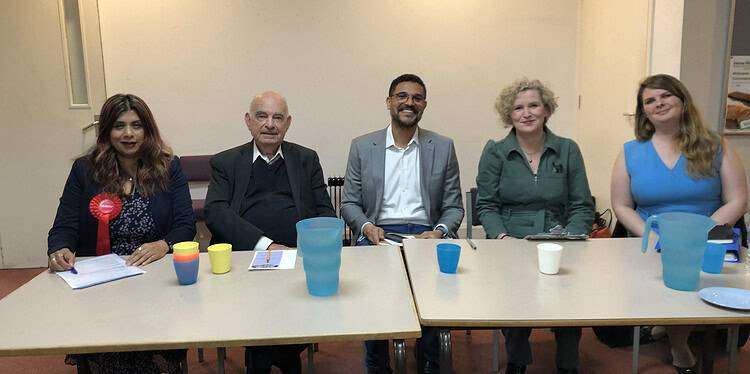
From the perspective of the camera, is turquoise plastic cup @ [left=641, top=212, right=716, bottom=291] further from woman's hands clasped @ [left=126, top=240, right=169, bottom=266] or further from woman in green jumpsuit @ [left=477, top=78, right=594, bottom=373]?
woman's hands clasped @ [left=126, top=240, right=169, bottom=266]

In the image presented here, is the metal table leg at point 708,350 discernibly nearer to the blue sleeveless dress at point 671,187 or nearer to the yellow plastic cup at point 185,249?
the blue sleeveless dress at point 671,187

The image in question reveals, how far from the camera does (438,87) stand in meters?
4.25

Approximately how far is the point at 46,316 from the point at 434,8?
3.59 meters

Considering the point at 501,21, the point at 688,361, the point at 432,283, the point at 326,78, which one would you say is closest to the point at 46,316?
the point at 432,283

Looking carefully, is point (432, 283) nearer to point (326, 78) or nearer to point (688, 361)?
point (688, 361)

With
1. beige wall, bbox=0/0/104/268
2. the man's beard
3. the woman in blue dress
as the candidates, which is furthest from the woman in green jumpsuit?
beige wall, bbox=0/0/104/268

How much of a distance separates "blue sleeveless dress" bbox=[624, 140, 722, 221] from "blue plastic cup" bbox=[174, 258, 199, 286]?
6.12ft

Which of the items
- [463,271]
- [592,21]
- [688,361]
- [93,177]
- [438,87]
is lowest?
[688,361]

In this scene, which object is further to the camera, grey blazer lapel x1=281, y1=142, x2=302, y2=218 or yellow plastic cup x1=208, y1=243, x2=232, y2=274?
grey blazer lapel x1=281, y1=142, x2=302, y2=218

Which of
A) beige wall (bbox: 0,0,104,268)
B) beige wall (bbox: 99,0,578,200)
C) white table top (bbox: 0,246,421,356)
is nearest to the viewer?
white table top (bbox: 0,246,421,356)

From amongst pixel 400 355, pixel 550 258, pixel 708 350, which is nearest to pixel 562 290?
pixel 550 258

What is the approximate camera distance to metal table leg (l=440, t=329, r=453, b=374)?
1.35 metres

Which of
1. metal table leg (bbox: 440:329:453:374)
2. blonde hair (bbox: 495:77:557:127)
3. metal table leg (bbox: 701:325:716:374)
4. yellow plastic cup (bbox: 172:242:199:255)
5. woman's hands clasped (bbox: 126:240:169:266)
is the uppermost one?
blonde hair (bbox: 495:77:557:127)

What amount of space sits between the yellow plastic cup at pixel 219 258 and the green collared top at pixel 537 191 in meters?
1.20
